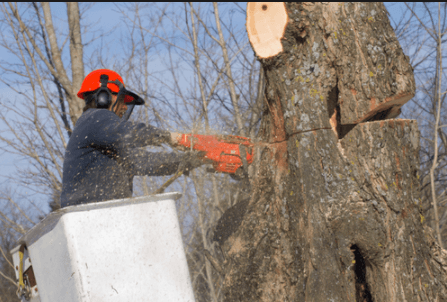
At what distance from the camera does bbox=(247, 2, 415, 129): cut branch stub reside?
2.18 m

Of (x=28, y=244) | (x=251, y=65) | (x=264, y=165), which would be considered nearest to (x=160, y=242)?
(x=28, y=244)

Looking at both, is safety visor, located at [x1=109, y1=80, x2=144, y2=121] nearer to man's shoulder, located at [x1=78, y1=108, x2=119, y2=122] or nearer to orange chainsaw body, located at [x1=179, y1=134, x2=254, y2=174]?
man's shoulder, located at [x1=78, y1=108, x2=119, y2=122]

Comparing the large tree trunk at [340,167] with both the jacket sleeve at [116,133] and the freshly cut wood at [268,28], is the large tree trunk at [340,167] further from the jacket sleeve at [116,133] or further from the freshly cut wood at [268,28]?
the jacket sleeve at [116,133]

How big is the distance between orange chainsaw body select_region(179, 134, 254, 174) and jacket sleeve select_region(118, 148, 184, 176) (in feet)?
0.43

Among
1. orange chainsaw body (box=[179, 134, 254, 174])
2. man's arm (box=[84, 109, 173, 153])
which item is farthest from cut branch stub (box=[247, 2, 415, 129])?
man's arm (box=[84, 109, 173, 153])

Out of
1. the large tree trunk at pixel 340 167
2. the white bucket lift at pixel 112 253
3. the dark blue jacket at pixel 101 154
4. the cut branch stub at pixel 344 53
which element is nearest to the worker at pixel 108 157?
the dark blue jacket at pixel 101 154

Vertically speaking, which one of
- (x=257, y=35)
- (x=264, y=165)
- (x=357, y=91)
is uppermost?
(x=257, y=35)

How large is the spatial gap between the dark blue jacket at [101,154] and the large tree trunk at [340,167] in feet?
→ 2.71

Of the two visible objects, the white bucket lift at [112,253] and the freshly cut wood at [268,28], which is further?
the freshly cut wood at [268,28]

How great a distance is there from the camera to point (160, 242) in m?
1.79

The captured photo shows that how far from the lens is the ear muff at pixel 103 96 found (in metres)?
2.63

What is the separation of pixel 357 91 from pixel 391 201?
627 millimetres

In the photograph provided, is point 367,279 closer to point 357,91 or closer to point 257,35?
point 357,91

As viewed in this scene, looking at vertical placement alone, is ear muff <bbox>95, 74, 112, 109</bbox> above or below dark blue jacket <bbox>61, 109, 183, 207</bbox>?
above
